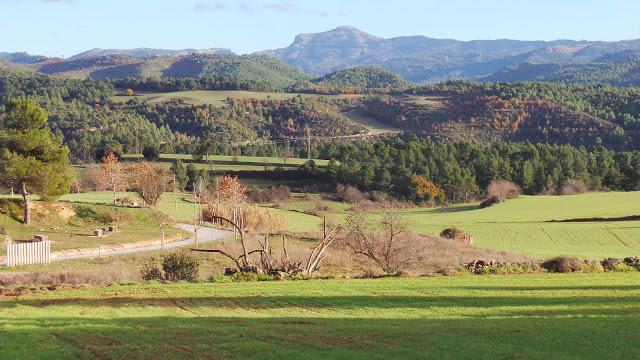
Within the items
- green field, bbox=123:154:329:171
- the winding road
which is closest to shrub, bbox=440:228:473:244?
the winding road

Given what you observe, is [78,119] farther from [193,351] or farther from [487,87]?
[193,351]

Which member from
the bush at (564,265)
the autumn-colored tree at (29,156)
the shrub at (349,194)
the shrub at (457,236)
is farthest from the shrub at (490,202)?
the bush at (564,265)

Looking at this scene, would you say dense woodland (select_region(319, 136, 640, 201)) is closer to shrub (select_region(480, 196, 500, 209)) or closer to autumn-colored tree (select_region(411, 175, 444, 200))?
autumn-colored tree (select_region(411, 175, 444, 200))

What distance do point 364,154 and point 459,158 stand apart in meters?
15.2

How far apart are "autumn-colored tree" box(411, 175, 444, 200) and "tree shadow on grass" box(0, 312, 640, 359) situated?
82.2 m

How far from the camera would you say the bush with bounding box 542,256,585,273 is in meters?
34.1

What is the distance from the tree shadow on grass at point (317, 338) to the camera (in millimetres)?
15281

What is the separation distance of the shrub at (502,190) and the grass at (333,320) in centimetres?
6341

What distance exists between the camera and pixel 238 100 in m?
196

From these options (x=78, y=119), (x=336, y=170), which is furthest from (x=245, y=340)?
(x=78, y=119)

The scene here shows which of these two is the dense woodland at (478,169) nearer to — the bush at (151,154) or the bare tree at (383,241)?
the bush at (151,154)

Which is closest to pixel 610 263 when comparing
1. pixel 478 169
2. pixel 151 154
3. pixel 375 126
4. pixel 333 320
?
pixel 333 320

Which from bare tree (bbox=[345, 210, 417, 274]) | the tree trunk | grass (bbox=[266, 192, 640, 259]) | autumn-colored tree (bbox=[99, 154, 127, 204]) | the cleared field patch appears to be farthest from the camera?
the cleared field patch

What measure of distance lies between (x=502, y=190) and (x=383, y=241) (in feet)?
187
